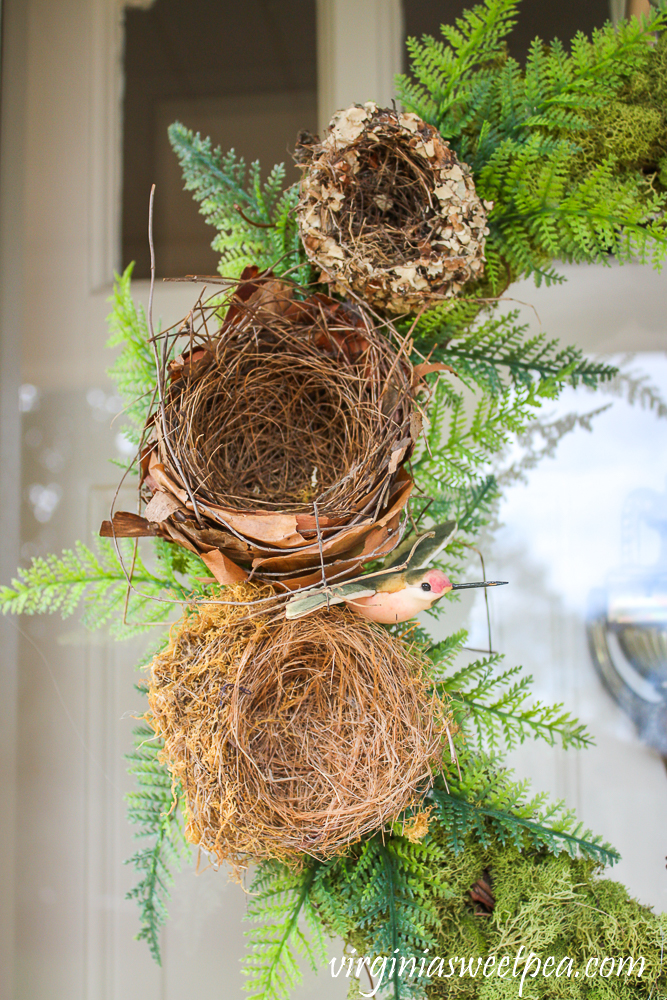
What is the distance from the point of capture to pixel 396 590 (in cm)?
55

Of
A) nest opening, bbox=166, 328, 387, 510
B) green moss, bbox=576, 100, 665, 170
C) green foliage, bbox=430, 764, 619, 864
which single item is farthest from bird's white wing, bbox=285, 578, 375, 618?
green moss, bbox=576, 100, 665, 170

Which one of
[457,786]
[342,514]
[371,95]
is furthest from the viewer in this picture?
[371,95]

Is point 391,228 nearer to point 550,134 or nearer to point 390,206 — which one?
point 390,206

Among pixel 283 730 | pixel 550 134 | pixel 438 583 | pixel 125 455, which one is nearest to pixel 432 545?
pixel 438 583

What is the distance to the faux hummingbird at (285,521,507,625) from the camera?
0.52m

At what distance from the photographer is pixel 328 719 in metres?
0.58

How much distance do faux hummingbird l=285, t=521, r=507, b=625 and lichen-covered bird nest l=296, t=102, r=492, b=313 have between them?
0.25 meters

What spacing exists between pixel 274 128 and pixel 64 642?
0.91m

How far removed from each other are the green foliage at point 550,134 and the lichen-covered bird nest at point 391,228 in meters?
0.08

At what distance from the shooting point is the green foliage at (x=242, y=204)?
2.16 ft

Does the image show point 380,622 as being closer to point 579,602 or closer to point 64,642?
point 579,602

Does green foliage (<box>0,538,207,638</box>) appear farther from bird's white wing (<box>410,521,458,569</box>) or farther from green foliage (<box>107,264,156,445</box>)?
bird's white wing (<box>410,521,458,569</box>)

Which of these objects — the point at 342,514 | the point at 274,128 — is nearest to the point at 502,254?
the point at 342,514

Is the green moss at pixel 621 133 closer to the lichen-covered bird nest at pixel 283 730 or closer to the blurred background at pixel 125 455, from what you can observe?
the blurred background at pixel 125 455
